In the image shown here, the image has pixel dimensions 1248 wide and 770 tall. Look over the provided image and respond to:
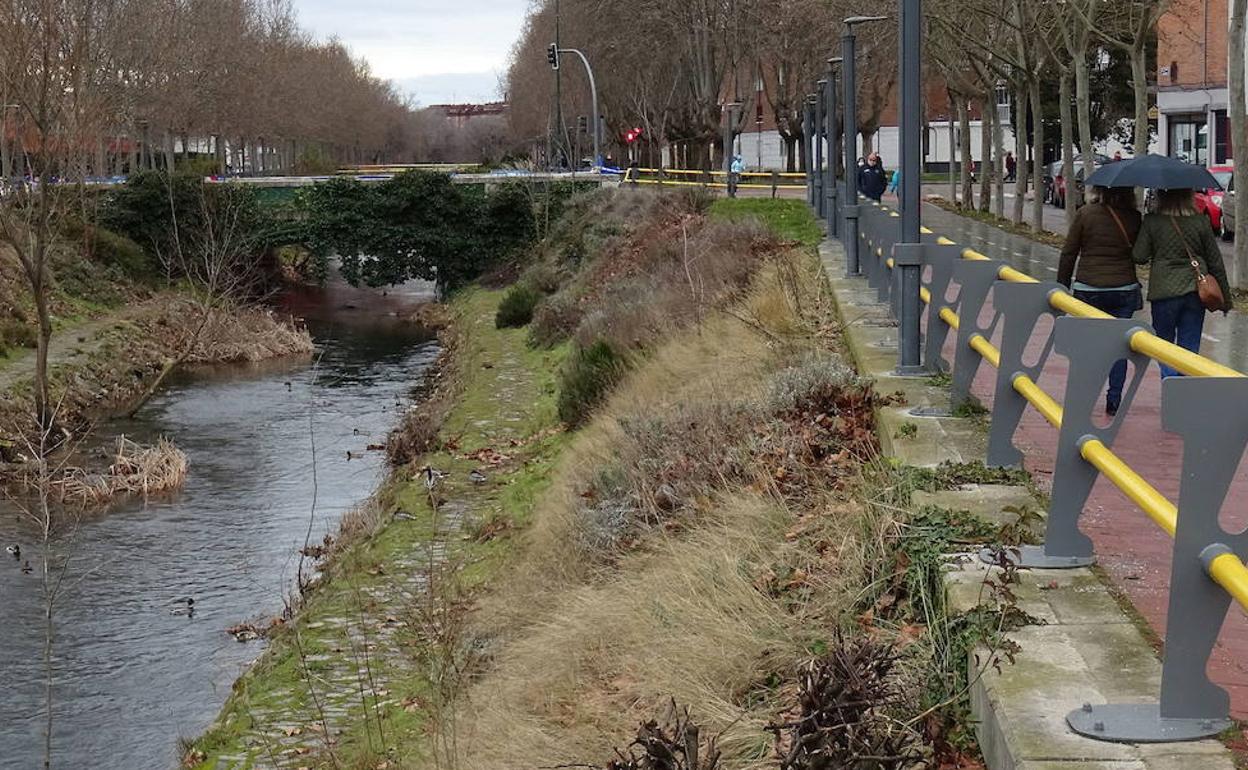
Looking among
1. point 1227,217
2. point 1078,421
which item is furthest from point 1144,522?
point 1227,217

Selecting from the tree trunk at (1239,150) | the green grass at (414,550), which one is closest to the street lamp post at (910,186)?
the green grass at (414,550)

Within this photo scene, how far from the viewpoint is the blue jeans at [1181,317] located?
443 inches

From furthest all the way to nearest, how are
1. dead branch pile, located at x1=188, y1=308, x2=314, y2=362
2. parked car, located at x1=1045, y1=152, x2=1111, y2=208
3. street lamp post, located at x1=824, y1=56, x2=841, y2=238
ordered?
parked car, located at x1=1045, y1=152, x2=1111, y2=208 < dead branch pile, located at x1=188, y1=308, x2=314, y2=362 < street lamp post, located at x1=824, y1=56, x2=841, y2=238

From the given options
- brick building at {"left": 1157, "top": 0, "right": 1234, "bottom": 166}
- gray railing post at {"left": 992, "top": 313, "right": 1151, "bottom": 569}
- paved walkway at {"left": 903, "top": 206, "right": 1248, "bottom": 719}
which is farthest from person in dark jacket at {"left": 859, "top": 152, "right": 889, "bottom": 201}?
gray railing post at {"left": 992, "top": 313, "right": 1151, "bottom": 569}

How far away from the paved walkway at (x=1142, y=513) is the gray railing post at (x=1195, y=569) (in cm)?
29

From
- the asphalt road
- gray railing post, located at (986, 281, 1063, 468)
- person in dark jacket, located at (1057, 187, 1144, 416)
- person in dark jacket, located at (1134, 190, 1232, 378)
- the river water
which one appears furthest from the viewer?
the asphalt road

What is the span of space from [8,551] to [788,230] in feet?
59.6

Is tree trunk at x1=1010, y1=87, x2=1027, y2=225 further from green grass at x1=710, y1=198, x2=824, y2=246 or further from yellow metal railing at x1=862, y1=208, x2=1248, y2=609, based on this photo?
yellow metal railing at x1=862, y1=208, x2=1248, y2=609

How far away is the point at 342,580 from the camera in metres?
15.0

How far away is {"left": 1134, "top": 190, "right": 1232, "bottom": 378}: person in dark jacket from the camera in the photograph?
36.5 ft

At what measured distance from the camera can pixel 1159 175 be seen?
11.0m

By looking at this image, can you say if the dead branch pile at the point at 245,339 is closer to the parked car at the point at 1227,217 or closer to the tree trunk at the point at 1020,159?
the tree trunk at the point at 1020,159

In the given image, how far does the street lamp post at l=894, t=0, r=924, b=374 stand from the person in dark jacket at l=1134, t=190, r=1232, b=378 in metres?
1.60

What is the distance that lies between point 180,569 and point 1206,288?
11.5m
